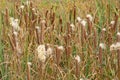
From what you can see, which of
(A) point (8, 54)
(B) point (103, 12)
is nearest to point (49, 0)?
(B) point (103, 12)

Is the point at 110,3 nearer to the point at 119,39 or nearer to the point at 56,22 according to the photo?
the point at 56,22

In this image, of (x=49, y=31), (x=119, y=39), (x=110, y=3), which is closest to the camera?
(x=119, y=39)

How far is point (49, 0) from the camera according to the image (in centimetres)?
399

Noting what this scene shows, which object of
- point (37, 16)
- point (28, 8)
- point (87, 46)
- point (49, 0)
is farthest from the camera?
point (49, 0)

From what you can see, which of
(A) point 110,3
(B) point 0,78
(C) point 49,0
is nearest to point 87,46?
(B) point 0,78

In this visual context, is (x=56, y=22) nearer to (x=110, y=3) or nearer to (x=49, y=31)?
(x=49, y=31)

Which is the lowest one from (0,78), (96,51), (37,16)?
(0,78)

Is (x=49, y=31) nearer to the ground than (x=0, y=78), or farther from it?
farther from it

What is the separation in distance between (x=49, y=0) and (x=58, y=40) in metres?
1.60

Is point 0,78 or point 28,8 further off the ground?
point 28,8

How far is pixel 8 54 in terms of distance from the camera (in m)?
2.21

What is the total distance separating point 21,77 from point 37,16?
82cm

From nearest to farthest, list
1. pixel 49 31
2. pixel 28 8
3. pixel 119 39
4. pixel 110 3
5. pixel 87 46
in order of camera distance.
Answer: pixel 119 39
pixel 87 46
pixel 49 31
pixel 28 8
pixel 110 3

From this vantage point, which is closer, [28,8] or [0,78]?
[0,78]
